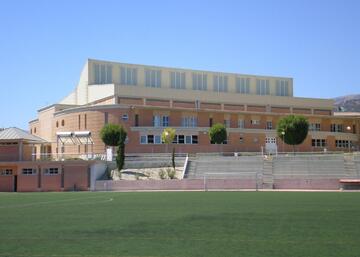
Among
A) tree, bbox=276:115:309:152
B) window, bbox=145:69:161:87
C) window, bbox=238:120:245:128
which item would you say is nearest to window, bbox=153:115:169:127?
window, bbox=238:120:245:128

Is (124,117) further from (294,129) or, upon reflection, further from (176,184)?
(176,184)

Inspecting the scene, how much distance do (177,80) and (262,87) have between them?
15.5 m

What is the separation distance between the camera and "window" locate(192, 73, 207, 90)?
88806 mm

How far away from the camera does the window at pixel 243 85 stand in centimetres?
9175

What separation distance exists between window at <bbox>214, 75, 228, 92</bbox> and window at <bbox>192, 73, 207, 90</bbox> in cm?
192

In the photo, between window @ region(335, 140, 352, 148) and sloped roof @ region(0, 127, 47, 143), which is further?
window @ region(335, 140, 352, 148)

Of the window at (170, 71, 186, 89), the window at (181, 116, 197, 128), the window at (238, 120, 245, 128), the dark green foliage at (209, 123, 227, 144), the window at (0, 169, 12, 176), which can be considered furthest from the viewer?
the window at (170, 71, 186, 89)

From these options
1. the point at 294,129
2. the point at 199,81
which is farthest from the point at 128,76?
the point at 294,129

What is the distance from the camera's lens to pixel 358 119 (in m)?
85.6

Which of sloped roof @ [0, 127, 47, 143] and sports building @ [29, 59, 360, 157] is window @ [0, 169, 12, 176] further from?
sports building @ [29, 59, 360, 157]

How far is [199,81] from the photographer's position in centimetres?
8919

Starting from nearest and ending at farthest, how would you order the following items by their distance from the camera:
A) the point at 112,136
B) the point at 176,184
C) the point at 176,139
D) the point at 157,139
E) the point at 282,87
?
the point at 176,184
the point at 112,136
the point at 157,139
the point at 176,139
the point at 282,87

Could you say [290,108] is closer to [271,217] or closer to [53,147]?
[53,147]

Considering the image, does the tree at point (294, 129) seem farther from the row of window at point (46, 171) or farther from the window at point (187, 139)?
the row of window at point (46, 171)
